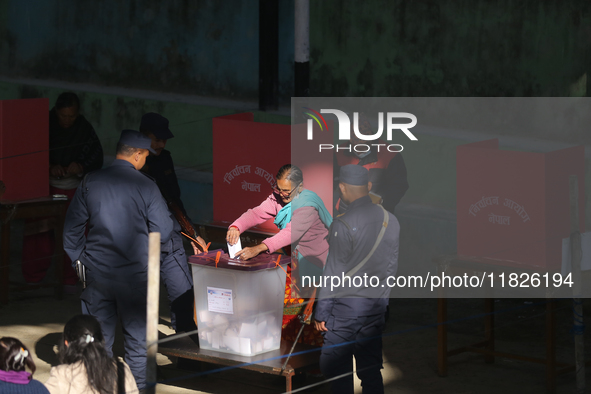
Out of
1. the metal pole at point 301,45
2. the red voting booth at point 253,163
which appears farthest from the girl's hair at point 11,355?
the metal pole at point 301,45

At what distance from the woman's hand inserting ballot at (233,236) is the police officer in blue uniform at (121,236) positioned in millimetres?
481

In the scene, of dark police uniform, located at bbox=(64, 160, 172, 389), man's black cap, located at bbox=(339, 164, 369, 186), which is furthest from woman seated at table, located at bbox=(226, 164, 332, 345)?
A: man's black cap, located at bbox=(339, 164, 369, 186)

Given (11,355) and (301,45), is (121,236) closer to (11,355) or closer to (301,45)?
(11,355)

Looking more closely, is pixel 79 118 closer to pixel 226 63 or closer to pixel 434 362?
pixel 226 63

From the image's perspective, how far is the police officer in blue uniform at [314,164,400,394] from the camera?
549cm

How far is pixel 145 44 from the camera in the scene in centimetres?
1248

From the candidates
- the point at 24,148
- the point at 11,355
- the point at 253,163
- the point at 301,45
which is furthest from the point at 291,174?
the point at 301,45

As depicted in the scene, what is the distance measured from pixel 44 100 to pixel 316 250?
11.5 feet

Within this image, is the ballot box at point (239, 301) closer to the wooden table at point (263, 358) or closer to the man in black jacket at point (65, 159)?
the wooden table at point (263, 358)

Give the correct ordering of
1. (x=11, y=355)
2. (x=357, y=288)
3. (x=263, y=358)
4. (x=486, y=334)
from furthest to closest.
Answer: (x=486, y=334)
(x=263, y=358)
(x=357, y=288)
(x=11, y=355)

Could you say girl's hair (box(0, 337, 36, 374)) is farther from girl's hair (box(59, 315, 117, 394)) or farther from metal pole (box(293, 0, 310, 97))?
metal pole (box(293, 0, 310, 97))

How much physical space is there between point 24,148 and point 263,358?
3723 mm

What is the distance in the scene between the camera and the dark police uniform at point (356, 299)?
18.0 ft

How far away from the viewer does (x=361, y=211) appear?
5543mm
